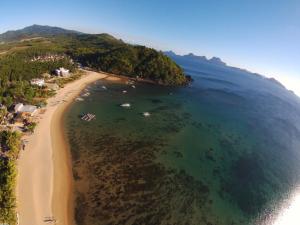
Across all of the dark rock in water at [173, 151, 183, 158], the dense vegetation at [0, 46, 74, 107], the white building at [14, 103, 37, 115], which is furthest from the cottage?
the dark rock in water at [173, 151, 183, 158]

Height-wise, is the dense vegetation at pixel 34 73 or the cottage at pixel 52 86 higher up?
the dense vegetation at pixel 34 73

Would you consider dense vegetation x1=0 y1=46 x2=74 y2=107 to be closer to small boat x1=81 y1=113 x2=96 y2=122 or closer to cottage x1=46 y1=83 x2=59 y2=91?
cottage x1=46 y1=83 x2=59 y2=91

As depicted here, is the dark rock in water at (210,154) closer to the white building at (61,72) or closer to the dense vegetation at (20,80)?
the dense vegetation at (20,80)

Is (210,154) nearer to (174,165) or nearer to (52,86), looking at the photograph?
(174,165)

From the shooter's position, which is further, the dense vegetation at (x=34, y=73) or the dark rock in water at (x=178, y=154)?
the dark rock in water at (x=178, y=154)

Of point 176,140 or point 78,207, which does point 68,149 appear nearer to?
point 78,207

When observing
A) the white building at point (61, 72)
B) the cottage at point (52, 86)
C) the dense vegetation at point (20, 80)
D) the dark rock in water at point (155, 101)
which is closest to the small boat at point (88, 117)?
the dense vegetation at point (20, 80)
